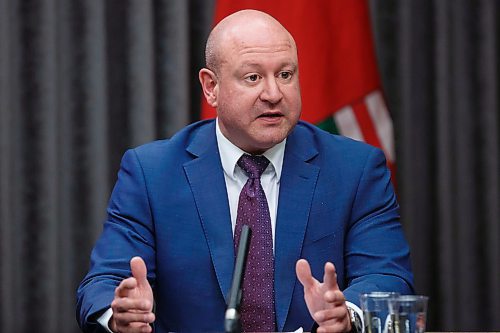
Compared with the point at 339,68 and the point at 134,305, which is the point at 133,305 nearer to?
the point at 134,305

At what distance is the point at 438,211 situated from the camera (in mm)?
4199

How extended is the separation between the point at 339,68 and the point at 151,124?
0.78 m

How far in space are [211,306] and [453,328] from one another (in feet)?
6.30

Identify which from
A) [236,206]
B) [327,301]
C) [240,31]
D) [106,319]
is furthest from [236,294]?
[240,31]

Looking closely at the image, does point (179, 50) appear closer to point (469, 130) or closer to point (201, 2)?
point (201, 2)

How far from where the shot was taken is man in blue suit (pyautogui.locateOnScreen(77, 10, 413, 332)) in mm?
2566

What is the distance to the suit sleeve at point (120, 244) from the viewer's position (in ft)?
7.84

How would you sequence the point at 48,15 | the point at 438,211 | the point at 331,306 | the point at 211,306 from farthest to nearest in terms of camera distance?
the point at 438,211, the point at 48,15, the point at 211,306, the point at 331,306

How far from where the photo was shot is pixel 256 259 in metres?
2.56

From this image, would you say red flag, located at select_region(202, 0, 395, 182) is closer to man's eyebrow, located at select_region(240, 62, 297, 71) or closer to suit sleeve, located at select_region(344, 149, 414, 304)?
suit sleeve, located at select_region(344, 149, 414, 304)

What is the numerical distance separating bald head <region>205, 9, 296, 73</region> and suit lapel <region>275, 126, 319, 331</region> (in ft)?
1.02

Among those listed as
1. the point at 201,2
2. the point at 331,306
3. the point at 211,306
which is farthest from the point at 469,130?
the point at 331,306

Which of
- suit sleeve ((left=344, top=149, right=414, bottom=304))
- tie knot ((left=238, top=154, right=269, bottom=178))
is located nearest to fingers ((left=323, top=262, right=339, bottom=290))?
suit sleeve ((left=344, top=149, right=414, bottom=304))

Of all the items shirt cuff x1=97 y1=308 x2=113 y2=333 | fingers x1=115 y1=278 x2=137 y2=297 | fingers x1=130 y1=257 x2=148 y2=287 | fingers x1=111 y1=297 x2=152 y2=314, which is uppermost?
fingers x1=130 y1=257 x2=148 y2=287
